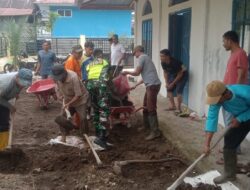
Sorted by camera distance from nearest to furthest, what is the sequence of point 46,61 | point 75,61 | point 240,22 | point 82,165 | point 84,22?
1. point 82,165
2. point 240,22
3. point 75,61
4. point 46,61
5. point 84,22

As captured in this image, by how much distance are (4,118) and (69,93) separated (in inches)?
50.0

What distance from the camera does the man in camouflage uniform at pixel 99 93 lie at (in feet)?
23.0

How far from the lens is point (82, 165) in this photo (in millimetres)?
6020

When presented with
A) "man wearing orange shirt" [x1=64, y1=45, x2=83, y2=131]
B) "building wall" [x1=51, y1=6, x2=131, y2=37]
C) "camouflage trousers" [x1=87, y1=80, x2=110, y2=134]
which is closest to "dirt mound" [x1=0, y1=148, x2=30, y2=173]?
"camouflage trousers" [x1=87, y1=80, x2=110, y2=134]

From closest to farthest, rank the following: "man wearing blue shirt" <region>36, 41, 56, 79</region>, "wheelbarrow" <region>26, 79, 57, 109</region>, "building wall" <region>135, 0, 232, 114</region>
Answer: "building wall" <region>135, 0, 232, 114</region>, "wheelbarrow" <region>26, 79, 57, 109</region>, "man wearing blue shirt" <region>36, 41, 56, 79</region>

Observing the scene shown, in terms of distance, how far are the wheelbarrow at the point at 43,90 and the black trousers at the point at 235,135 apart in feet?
20.7

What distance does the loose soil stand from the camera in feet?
17.3

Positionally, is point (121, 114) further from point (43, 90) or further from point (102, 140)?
point (43, 90)

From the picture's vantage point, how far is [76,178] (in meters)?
5.48

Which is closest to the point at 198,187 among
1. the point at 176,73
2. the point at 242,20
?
the point at 242,20

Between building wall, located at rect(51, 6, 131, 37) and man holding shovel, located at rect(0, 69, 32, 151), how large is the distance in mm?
27355

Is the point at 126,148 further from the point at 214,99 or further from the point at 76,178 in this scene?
the point at 214,99

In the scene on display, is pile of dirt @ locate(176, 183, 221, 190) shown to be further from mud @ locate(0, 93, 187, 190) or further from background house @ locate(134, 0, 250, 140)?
background house @ locate(134, 0, 250, 140)

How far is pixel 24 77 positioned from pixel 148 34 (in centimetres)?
905
